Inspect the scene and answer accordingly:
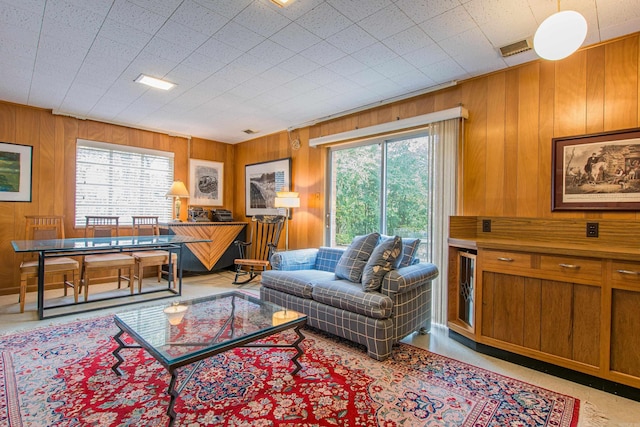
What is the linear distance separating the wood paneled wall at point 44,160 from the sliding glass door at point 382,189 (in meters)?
3.51

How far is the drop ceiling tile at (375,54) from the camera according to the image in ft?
9.02

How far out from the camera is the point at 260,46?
2752mm

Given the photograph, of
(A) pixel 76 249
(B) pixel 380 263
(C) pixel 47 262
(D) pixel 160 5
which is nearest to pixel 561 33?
(B) pixel 380 263

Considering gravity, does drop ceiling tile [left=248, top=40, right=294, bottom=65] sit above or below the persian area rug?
above

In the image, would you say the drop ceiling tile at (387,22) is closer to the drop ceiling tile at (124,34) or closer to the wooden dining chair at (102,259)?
the drop ceiling tile at (124,34)

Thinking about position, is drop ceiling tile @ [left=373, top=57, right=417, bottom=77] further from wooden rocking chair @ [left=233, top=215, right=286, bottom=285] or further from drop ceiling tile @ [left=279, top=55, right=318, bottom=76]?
wooden rocking chair @ [left=233, top=215, right=286, bottom=285]

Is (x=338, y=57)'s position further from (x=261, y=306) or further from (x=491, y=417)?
(x=491, y=417)

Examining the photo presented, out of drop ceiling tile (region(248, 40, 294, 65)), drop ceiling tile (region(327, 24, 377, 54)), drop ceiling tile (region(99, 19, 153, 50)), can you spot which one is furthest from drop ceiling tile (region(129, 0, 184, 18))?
drop ceiling tile (region(327, 24, 377, 54))

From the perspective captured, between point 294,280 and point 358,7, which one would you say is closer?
point 358,7

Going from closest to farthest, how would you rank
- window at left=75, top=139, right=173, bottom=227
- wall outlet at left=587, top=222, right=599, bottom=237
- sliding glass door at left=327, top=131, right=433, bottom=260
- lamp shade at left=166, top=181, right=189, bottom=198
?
wall outlet at left=587, top=222, right=599, bottom=237 < sliding glass door at left=327, top=131, right=433, bottom=260 < window at left=75, top=139, right=173, bottom=227 < lamp shade at left=166, top=181, right=189, bottom=198

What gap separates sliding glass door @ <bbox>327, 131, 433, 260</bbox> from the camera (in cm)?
372

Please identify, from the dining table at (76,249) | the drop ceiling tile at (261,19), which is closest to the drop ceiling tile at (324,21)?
the drop ceiling tile at (261,19)

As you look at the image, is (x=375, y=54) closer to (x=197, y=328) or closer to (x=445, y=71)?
(x=445, y=71)

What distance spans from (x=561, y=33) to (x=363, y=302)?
2.14 meters
